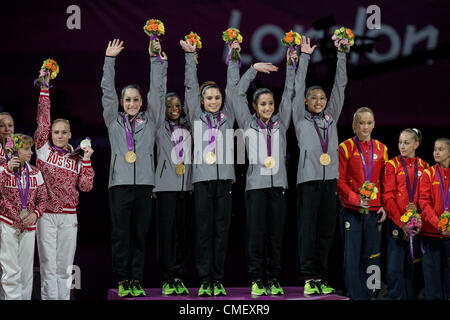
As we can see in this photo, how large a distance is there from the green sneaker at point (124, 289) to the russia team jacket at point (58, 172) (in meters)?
0.72

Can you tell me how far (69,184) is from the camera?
5824 millimetres

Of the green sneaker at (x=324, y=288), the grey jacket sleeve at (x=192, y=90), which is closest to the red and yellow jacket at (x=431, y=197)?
the green sneaker at (x=324, y=288)

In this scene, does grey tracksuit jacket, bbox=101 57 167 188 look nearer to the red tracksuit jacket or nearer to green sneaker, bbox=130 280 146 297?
green sneaker, bbox=130 280 146 297

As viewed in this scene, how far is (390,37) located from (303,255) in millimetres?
2797

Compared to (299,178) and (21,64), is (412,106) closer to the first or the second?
(299,178)

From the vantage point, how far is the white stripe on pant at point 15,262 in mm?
5426

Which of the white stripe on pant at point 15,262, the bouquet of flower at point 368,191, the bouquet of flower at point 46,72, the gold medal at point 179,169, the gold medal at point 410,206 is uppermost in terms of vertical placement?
the bouquet of flower at point 46,72

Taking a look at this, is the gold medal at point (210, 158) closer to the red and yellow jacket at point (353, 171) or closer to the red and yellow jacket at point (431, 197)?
the red and yellow jacket at point (353, 171)

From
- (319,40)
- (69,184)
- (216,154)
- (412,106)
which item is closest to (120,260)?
(69,184)

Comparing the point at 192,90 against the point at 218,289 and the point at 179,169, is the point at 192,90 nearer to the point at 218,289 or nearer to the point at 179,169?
the point at 179,169

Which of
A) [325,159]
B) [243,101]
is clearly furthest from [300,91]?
[325,159]

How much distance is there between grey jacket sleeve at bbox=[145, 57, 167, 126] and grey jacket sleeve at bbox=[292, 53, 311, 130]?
1.07m

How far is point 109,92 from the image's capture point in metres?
5.74

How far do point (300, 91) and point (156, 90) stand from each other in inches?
45.5
